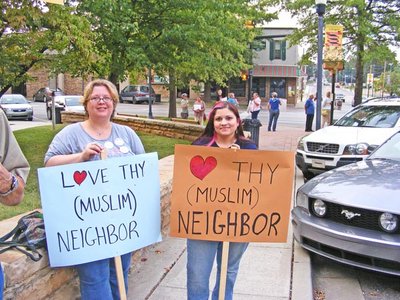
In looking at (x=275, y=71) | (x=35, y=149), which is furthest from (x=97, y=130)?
(x=275, y=71)

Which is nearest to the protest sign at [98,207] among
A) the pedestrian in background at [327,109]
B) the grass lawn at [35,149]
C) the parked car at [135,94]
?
the grass lawn at [35,149]

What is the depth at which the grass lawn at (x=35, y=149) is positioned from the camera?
5375 millimetres

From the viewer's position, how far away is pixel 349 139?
8.55 meters

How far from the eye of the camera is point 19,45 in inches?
340

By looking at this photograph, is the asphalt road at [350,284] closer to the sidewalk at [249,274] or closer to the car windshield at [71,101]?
the sidewalk at [249,274]

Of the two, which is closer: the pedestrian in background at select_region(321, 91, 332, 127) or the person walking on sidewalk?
the person walking on sidewalk

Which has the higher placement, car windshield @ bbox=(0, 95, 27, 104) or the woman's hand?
the woman's hand

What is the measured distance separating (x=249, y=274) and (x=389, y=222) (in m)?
1.37

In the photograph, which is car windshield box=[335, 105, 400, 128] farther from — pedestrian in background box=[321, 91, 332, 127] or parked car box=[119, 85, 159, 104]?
parked car box=[119, 85, 159, 104]

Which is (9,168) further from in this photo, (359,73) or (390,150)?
(359,73)

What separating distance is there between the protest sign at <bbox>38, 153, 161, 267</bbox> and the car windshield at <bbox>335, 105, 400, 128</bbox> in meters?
7.36

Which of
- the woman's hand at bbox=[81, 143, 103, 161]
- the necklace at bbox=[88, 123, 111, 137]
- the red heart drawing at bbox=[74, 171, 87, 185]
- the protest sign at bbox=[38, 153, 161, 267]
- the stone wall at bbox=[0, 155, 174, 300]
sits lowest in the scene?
the stone wall at bbox=[0, 155, 174, 300]

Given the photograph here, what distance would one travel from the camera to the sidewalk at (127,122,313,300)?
3.90m

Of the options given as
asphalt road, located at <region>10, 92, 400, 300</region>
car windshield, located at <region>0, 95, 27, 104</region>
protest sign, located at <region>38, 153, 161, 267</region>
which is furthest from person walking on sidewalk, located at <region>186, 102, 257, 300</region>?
car windshield, located at <region>0, 95, 27, 104</region>
